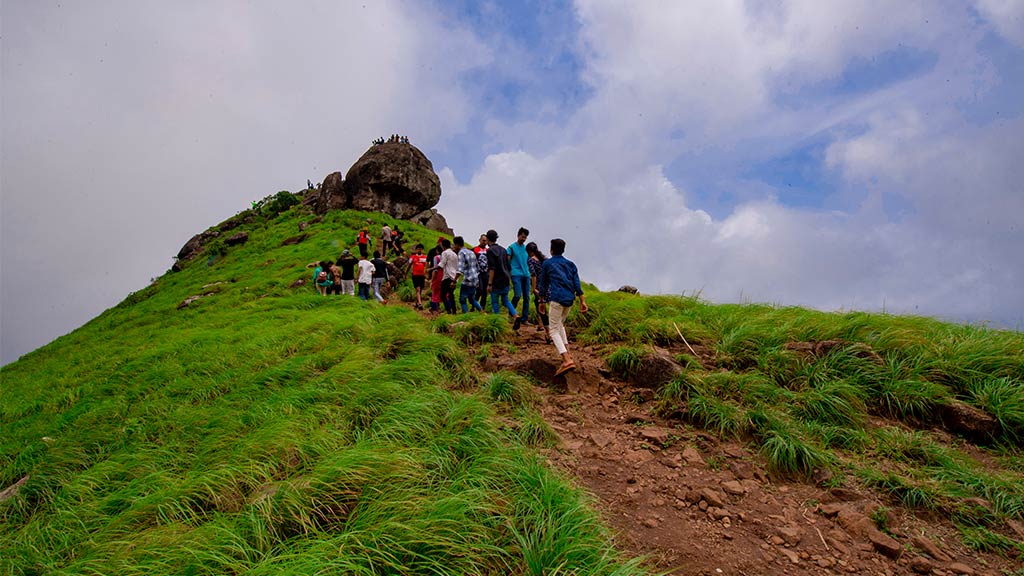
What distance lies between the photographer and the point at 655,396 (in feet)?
18.9

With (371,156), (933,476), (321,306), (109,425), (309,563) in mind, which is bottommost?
(933,476)

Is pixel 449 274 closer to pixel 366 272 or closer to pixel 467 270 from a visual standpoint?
pixel 467 270

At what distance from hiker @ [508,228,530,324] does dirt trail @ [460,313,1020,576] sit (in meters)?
3.95

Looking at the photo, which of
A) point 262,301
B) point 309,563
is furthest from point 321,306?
point 309,563

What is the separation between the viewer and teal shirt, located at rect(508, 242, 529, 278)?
918 cm

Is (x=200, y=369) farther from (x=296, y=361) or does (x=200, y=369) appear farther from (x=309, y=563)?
(x=309, y=563)

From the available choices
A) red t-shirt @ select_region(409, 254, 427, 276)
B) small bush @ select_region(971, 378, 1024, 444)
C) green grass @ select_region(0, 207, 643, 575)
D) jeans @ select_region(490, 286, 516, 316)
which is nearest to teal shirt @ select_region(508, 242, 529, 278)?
jeans @ select_region(490, 286, 516, 316)

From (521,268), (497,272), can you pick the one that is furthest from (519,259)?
(497,272)

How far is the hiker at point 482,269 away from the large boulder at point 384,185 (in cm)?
2405

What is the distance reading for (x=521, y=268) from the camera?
925 cm

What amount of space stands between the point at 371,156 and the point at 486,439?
111ft

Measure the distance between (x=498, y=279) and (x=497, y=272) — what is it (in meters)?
0.18

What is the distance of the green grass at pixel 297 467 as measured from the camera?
275 cm

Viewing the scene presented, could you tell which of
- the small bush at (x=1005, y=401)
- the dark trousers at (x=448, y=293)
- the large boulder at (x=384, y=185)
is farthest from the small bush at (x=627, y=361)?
the large boulder at (x=384, y=185)
